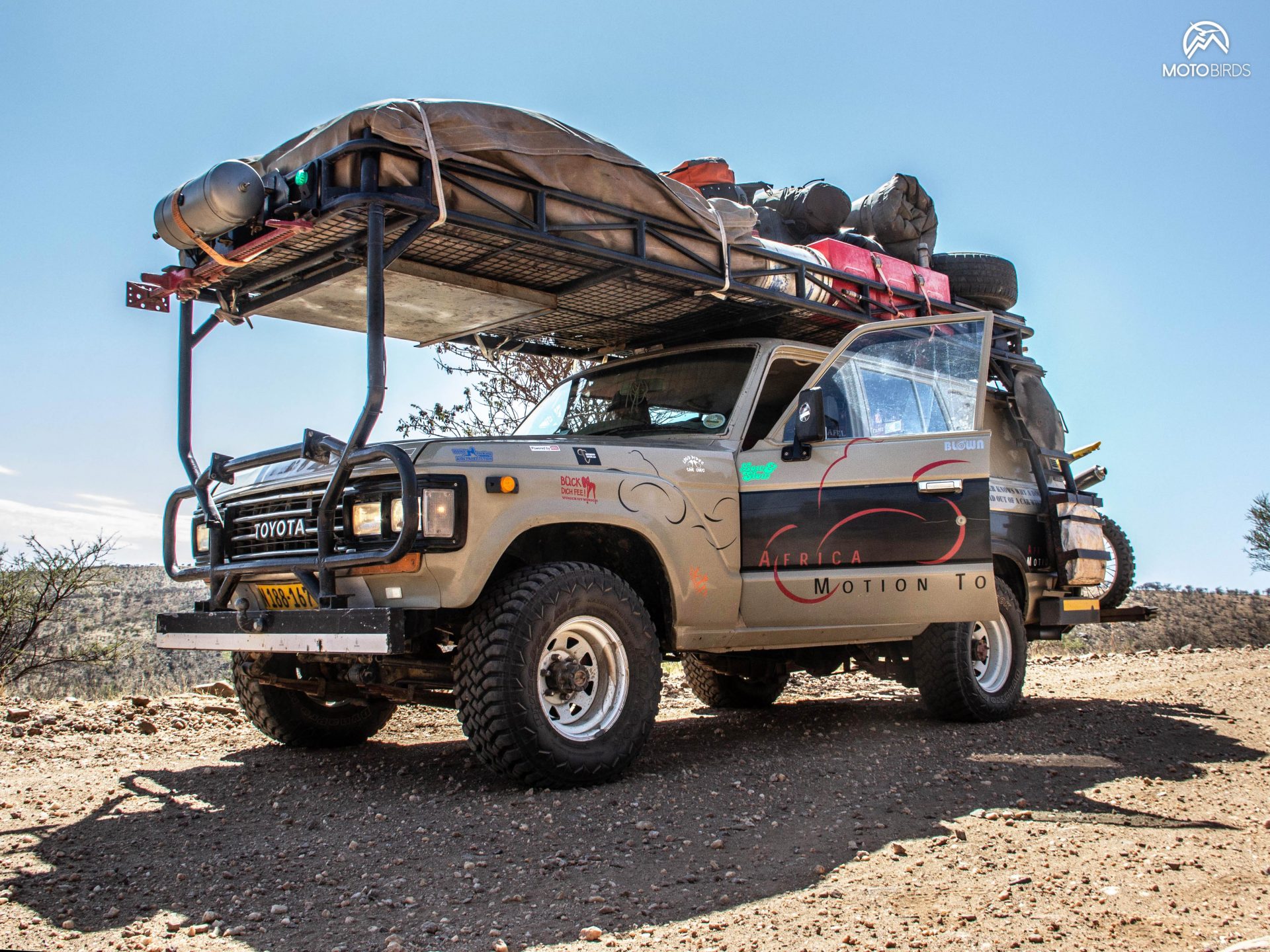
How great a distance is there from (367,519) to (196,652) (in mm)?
5744

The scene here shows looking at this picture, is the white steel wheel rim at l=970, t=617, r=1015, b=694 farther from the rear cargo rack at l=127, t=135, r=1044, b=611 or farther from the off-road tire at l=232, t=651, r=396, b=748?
the off-road tire at l=232, t=651, r=396, b=748

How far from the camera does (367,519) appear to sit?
462 cm

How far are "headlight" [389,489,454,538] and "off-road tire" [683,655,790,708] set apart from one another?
11.6 ft

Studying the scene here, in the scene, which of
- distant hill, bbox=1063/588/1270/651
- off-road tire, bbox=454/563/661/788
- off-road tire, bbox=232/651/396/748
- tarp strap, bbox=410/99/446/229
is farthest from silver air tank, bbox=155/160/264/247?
distant hill, bbox=1063/588/1270/651

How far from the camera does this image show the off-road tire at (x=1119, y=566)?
28.3 feet

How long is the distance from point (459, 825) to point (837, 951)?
1.71 metres

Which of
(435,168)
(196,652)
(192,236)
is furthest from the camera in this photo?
(196,652)

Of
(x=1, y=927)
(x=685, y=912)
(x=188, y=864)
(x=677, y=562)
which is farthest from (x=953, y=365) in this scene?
(x=1, y=927)

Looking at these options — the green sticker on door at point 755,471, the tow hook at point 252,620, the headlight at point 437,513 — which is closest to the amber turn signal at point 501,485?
the headlight at point 437,513

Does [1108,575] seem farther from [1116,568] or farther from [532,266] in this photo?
[532,266]

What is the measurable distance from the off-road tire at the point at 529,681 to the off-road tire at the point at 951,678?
2346 millimetres

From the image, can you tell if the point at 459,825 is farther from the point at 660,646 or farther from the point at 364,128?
the point at 364,128

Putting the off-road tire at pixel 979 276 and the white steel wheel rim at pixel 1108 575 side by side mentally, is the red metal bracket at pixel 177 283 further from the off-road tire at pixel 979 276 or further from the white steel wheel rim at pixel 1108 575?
the white steel wheel rim at pixel 1108 575

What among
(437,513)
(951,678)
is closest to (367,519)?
(437,513)
